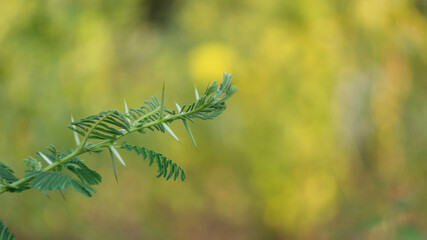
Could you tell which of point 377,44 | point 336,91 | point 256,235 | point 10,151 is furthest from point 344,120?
point 10,151

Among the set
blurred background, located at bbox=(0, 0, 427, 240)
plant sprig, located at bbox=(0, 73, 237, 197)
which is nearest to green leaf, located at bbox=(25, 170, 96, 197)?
plant sprig, located at bbox=(0, 73, 237, 197)

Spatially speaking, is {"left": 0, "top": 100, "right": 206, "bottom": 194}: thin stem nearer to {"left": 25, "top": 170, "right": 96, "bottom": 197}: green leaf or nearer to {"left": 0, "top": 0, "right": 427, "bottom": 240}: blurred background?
{"left": 25, "top": 170, "right": 96, "bottom": 197}: green leaf

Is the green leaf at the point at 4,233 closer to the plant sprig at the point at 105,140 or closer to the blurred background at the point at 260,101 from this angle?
the plant sprig at the point at 105,140

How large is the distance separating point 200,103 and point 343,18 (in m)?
3.36

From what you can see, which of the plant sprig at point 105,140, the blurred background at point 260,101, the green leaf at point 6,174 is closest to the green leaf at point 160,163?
the plant sprig at point 105,140

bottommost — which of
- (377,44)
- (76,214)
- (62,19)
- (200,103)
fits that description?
(200,103)

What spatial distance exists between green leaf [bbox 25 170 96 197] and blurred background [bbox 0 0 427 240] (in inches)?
109

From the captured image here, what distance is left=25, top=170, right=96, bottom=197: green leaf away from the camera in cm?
44

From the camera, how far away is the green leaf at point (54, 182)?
44cm

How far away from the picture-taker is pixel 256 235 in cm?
395

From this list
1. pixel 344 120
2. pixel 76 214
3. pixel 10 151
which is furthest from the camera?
pixel 344 120

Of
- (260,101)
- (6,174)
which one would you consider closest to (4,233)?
(6,174)

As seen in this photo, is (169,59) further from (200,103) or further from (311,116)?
(200,103)

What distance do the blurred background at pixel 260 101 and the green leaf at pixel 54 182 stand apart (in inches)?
109
